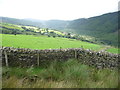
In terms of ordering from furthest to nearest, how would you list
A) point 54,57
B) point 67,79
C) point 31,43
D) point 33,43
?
point 33,43
point 31,43
point 54,57
point 67,79

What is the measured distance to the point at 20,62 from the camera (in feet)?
24.5

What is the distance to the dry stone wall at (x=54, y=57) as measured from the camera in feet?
23.2

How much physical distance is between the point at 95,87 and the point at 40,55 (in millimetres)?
6221

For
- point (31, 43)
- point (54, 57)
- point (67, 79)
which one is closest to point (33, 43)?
point (31, 43)

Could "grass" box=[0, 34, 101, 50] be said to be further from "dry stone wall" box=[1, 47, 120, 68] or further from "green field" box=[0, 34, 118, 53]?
"dry stone wall" box=[1, 47, 120, 68]

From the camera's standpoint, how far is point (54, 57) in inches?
303

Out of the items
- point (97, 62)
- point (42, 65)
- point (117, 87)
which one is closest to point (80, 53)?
point (97, 62)

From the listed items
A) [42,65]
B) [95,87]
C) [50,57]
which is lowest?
[42,65]

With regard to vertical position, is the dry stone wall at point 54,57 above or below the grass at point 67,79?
below

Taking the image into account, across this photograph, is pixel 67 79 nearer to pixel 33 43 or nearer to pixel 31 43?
pixel 31 43

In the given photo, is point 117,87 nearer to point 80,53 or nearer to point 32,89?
point 32,89

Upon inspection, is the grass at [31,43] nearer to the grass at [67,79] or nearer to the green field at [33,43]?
the green field at [33,43]

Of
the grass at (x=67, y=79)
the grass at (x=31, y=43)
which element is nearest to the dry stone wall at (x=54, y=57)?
the grass at (x=67, y=79)

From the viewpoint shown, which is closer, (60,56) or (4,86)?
(4,86)
